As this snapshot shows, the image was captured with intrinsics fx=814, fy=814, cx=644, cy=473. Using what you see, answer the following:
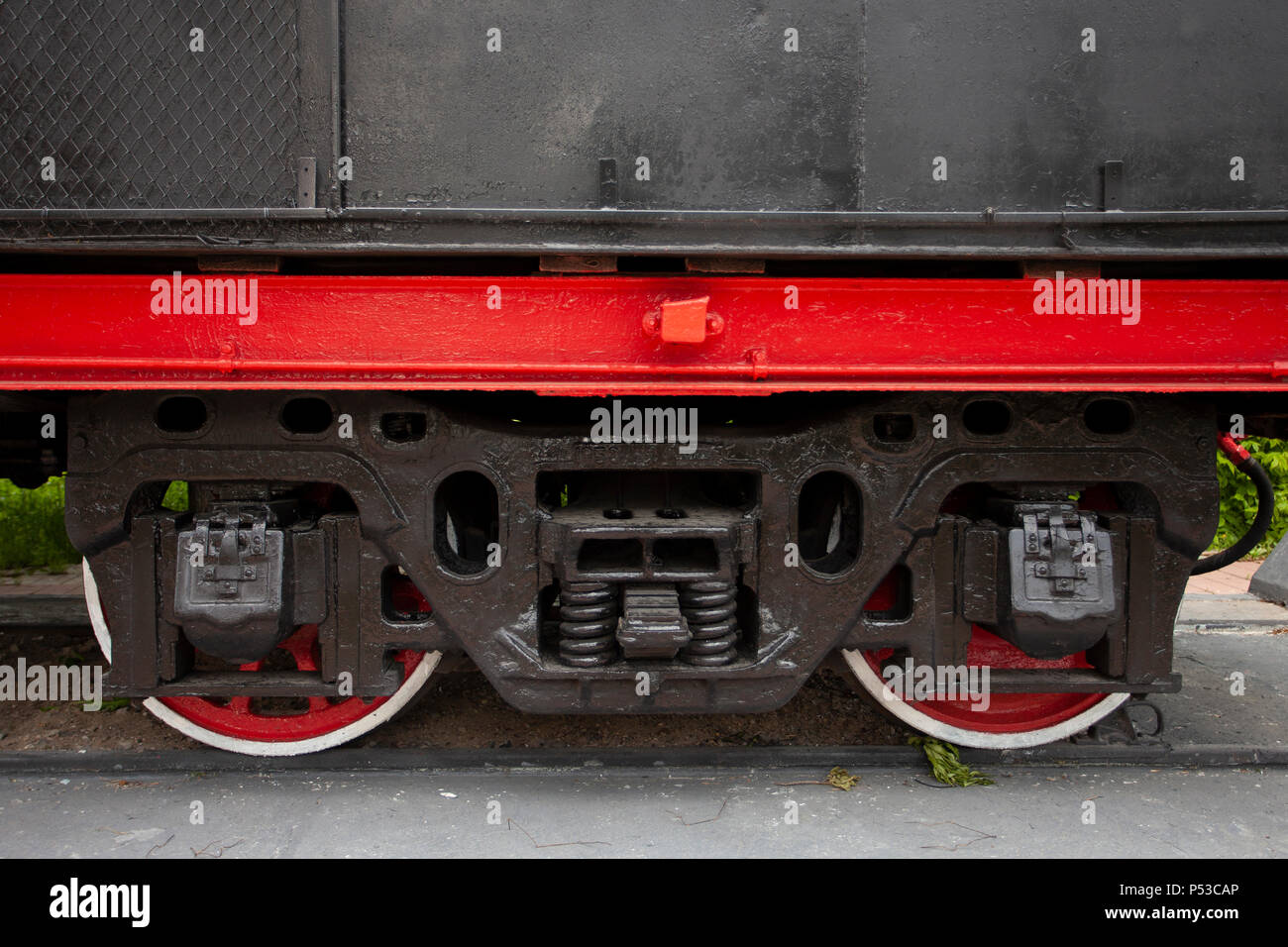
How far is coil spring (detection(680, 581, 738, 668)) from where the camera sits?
2.80m

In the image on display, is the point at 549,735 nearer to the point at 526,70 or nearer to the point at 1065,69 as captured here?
the point at 526,70

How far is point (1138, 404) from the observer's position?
280 centimetres

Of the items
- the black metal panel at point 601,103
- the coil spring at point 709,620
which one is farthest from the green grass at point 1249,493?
the black metal panel at point 601,103

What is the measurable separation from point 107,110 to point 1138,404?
3440 mm

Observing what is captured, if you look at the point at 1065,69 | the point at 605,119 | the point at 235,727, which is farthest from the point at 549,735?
the point at 1065,69

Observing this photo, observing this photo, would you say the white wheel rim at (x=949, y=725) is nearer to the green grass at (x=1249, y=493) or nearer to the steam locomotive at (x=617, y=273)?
the steam locomotive at (x=617, y=273)

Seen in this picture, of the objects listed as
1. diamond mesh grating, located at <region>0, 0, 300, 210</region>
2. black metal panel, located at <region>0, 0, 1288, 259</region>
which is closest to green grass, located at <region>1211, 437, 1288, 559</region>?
black metal panel, located at <region>0, 0, 1288, 259</region>

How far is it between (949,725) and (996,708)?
0.30m

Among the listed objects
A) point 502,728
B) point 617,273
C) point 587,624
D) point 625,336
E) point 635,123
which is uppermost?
point 635,123

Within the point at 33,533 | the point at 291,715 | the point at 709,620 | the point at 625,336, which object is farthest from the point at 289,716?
the point at 33,533

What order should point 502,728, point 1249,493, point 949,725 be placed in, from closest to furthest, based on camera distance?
point 949,725 < point 502,728 < point 1249,493

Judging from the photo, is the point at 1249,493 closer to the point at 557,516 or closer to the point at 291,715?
the point at 557,516

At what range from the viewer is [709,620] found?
2.81 metres

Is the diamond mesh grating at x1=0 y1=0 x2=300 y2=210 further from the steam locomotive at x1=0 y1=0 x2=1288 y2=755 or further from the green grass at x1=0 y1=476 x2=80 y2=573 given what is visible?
the green grass at x1=0 y1=476 x2=80 y2=573
